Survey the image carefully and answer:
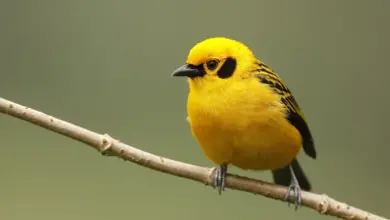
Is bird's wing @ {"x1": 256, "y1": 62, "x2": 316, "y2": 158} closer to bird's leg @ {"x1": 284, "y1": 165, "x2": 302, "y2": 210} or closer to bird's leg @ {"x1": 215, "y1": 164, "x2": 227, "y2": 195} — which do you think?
bird's leg @ {"x1": 284, "y1": 165, "x2": 302, "y2": 210}

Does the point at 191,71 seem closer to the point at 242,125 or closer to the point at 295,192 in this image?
the point at 242,125

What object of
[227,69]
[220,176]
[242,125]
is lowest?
[220,176]

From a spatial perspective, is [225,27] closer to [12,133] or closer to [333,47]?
[333,47]

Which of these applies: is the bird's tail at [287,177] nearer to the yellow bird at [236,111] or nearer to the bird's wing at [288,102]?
the bird's wing at [288,102]

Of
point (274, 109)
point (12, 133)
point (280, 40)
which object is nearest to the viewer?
point (274, 109)

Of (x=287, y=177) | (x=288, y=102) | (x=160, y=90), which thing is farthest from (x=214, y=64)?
(x=160, y=90)

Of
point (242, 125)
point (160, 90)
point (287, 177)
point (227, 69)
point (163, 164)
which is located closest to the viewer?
point (163, 164)

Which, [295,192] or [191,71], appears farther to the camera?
[295,192]

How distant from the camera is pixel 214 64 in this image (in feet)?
8.53

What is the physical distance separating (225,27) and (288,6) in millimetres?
447

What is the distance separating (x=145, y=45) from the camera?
4812 mm

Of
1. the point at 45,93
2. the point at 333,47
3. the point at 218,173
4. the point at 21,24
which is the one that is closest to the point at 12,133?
the point at 45,93

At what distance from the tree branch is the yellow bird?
0.10 meters

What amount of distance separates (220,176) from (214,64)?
0.43 metres
